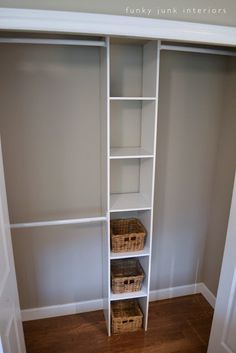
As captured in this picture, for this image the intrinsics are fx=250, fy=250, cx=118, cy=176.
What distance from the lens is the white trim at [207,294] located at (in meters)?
2.34

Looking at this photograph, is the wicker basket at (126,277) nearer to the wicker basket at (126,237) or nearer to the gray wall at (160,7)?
the wicker basket at (126,237)

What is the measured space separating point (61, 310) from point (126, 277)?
755mm

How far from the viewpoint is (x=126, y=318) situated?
2.04 m

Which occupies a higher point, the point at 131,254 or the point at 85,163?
the point at 85,163

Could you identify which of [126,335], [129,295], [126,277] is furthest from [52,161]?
[126,335]

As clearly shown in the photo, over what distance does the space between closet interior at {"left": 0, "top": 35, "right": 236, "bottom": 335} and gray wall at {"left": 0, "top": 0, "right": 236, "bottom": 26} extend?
462mm

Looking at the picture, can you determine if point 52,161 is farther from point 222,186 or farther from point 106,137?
point 222,186

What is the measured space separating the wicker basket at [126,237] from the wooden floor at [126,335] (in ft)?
2.56

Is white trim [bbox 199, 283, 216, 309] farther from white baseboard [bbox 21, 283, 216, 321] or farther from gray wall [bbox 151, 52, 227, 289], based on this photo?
gray wall [bbox 151, 52, 227, 289]

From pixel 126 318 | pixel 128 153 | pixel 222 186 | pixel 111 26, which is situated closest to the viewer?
pixel 111 26

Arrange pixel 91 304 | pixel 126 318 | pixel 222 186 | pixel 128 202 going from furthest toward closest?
pixel 91 304 < pixel 222 186 < pixel 126 318 < pixel 128 202

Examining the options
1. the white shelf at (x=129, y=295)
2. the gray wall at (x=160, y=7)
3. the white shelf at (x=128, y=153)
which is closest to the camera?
the gray wall at (x=160, y=7)

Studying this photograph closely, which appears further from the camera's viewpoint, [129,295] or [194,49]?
[129,295]

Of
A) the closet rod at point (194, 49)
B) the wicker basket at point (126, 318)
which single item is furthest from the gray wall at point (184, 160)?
the wicker basket at point (126, 318)
